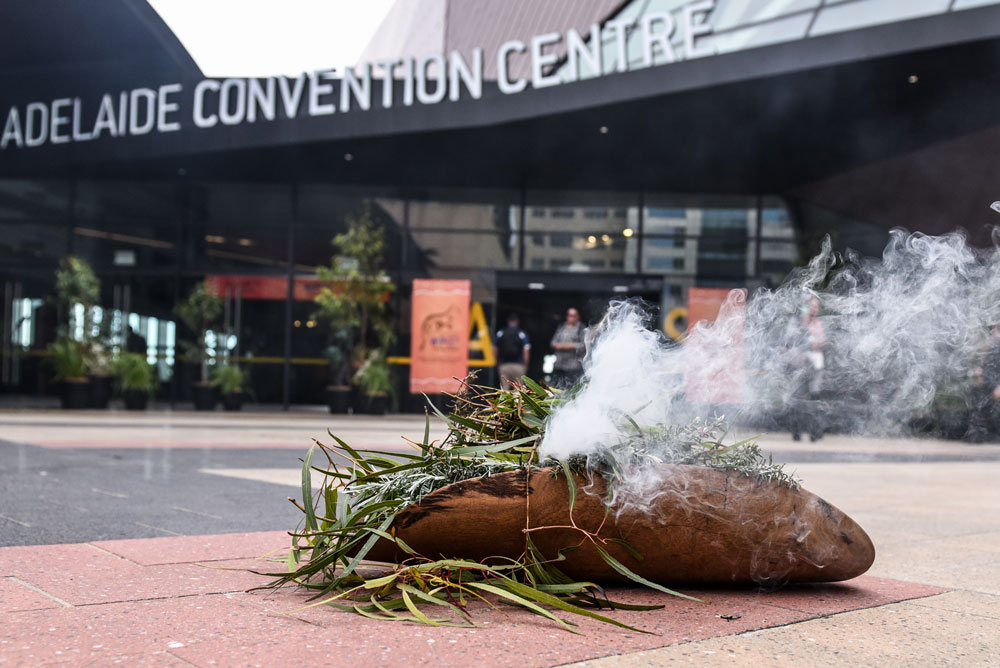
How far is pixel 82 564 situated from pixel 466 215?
47.0ft

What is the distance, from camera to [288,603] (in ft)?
8.39

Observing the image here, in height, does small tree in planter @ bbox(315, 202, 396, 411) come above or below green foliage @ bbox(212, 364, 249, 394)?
above

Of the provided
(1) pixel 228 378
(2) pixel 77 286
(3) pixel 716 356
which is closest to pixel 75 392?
(2) pixel 77 286

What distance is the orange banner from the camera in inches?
650

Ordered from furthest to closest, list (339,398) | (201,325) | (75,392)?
(201,325) → (339,398) → (75,392)

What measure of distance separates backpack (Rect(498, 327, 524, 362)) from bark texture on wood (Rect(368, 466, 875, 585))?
983 centimetres

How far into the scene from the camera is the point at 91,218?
17.1 metres

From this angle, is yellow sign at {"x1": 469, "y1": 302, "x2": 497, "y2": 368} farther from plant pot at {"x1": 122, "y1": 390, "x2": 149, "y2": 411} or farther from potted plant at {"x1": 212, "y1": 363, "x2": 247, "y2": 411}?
plant pot at {"x1": 122, "y1": 390, "x2": 149, "y2": 411}

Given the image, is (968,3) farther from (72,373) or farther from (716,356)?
(72,373)

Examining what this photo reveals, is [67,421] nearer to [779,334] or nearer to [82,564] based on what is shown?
[82,564]

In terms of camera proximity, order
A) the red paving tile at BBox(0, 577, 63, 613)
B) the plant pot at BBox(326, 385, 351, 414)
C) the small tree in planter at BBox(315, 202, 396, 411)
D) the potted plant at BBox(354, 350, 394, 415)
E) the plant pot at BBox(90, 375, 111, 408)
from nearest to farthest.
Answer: the red paving tile at BBox(0, 577, 63, 613) → the plant pot at BBox(90, 375, 111, 408) → the potted plant at BBox(354, 350, 394, 415) → the plant pot at BBox(326, 385, 351, 414) → the small tree in planter at BBox(315, 202, 396, 411)

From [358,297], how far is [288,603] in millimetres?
13792

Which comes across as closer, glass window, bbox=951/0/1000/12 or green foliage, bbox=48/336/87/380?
glass window, bbox=951/0/1000/12

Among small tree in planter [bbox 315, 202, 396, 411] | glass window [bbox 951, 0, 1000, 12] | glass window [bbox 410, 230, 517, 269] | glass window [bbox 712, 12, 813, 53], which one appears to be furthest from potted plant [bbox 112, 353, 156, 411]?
glass window [bbox 951, 0, 1000, 12]
